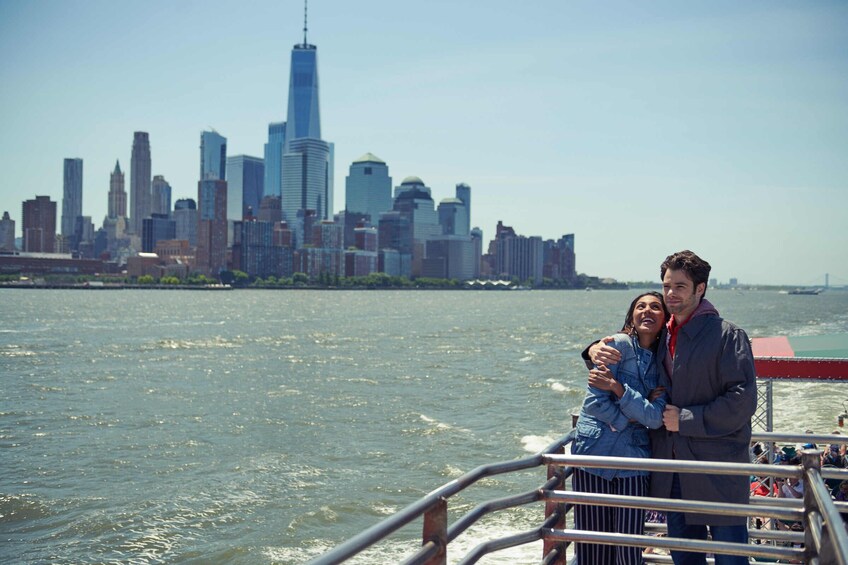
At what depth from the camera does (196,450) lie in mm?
23812

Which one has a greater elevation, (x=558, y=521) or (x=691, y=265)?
(x=691, y=265)

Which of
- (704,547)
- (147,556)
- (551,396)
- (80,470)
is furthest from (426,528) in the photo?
(551,396)

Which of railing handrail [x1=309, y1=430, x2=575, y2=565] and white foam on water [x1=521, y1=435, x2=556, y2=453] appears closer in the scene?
railing handrail [x1=309, y1=430, x2=575, y2=565]

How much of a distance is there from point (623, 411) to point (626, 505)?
1.93ft

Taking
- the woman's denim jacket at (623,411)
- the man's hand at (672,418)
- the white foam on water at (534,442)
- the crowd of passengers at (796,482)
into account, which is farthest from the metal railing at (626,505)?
the white foam on water at (534,442)

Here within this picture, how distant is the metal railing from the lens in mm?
3480

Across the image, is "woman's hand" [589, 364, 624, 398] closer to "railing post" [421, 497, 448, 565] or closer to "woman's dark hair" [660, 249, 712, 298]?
"woman's dark hair" [660, 249, 712, 298]

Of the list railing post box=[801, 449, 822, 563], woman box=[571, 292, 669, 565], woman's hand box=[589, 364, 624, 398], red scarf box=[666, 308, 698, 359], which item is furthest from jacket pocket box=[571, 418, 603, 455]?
railing post box=[801, 449, 822, 563]

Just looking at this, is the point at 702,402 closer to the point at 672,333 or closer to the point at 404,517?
the point at 672,333

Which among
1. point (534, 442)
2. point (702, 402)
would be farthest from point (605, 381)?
point (534, 442)

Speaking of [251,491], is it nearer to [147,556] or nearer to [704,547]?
[147,556]

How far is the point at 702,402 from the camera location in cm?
459

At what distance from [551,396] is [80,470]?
64.4 ft

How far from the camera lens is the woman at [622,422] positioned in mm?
4695
